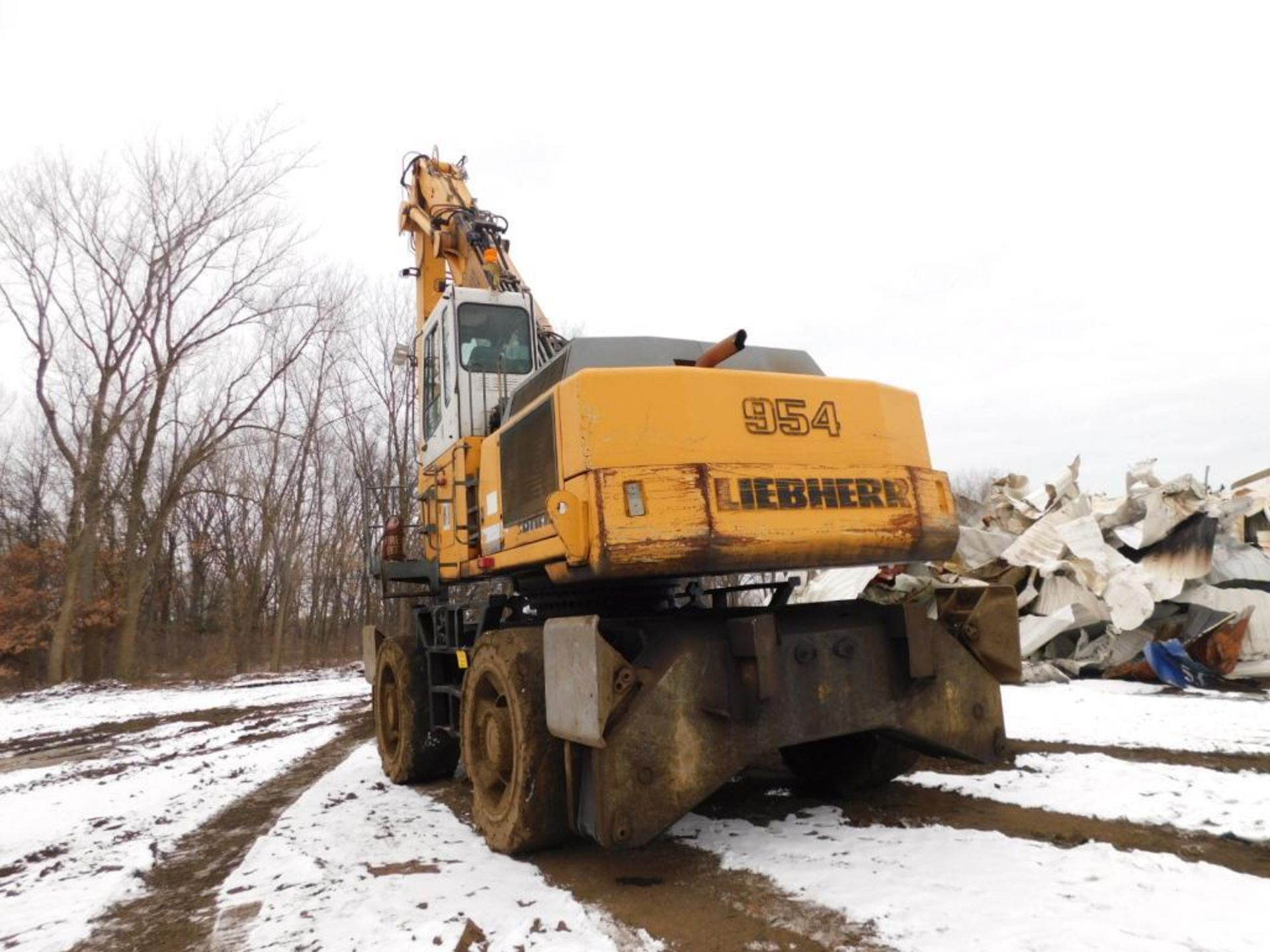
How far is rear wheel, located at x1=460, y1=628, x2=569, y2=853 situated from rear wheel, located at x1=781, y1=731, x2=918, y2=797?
1.87 m

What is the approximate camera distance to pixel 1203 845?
402cm

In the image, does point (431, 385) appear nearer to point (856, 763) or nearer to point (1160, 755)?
point (856, 763)

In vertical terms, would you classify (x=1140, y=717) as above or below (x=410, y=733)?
below

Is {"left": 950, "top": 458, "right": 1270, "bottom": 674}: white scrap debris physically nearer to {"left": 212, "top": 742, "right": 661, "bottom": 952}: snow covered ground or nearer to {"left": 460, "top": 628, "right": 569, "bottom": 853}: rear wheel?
{"left": 460, "top": 628, "right": 569, "bottom": 853}: rear wheel

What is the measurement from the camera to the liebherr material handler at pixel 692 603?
13.0 feet

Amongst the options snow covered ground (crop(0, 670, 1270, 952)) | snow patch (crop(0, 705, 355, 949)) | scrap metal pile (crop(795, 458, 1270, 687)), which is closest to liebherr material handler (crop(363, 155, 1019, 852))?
snow covered ground (crop(0, 670, 1270, 952))

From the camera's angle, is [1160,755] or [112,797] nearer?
[1160,755]

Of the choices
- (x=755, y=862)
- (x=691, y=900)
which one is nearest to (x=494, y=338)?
(x=755, y=862)

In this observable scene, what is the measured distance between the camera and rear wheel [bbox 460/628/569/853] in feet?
14.5

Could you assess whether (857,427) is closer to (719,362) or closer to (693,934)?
(719,362)

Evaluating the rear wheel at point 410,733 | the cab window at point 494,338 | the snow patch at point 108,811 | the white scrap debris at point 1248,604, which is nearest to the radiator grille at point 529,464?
the cab window at point 494,338

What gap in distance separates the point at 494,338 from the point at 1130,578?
353 inches

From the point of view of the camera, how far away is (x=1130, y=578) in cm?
1074

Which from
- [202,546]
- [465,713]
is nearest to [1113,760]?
[465,713]
